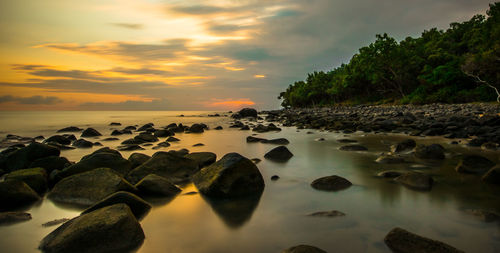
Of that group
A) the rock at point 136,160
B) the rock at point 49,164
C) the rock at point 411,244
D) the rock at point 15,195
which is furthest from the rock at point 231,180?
the rock at point 49,164

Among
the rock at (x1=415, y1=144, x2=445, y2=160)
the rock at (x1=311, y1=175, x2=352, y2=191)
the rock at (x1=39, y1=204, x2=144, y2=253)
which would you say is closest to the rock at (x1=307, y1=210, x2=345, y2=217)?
the rock at (x1=311, y1=175, x2=352, y2=191)

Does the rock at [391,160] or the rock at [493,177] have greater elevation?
the rock at [493,177]

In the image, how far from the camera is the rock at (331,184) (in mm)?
4602

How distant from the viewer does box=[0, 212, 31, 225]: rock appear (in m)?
3.43

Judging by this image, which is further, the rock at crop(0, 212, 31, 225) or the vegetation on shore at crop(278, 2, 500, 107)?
the vegetation on shore at crop(278, 2, 500, 107)

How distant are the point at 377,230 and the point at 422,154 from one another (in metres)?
4.63

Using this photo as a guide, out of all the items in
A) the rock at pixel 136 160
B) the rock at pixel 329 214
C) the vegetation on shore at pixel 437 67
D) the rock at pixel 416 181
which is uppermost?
the vegetation on shore at pixel 437 67

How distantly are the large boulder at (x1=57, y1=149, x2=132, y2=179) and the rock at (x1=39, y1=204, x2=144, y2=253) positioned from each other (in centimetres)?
240

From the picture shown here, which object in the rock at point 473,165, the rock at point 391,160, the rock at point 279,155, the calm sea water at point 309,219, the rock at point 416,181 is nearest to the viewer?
the calm sea water at point 309,219

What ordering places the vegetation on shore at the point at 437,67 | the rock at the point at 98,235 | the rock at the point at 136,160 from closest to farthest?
the rock at the point at 98,235, the rock at the point at 136,160, the vegetation on shore at the point at 437,67

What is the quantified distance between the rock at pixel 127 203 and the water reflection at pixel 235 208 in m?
0.92

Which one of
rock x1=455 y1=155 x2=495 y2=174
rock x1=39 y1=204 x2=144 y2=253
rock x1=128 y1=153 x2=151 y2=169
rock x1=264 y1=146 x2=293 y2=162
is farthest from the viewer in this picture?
rock x1=264 y1=146 x2=293 y2=162

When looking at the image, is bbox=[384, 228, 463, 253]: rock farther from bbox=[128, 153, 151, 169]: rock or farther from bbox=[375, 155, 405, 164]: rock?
bbox=[128, 153, 151, 169]: rock

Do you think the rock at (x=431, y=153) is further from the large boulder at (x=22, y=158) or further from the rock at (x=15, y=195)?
the large boulder at (x=22, y=158)
